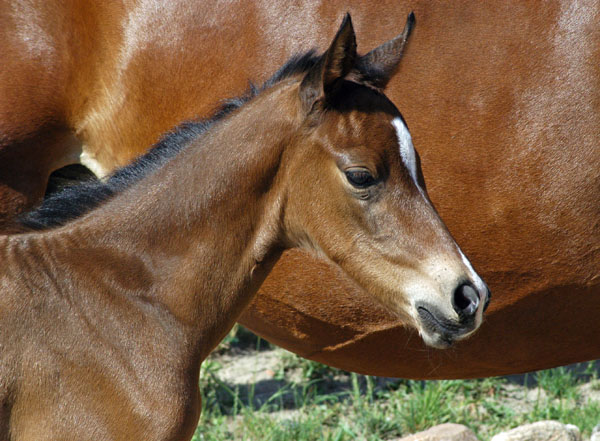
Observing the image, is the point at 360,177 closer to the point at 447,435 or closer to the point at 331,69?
the point at 331,69

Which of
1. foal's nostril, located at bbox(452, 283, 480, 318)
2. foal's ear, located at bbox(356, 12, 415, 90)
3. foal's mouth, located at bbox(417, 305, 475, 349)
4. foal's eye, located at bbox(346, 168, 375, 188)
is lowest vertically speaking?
foal's mouth, located at bbox(417, 305, 475, 349)

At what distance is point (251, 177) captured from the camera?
9.42 ft

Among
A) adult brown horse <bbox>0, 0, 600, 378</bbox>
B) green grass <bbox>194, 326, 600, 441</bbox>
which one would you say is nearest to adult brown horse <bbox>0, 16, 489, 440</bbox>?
adult brown horse <bbox>0, 0, 600, 378</bbox>

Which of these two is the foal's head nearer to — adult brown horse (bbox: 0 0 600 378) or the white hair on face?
the white hair on face

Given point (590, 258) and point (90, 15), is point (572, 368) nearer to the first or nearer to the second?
point (590, 258)

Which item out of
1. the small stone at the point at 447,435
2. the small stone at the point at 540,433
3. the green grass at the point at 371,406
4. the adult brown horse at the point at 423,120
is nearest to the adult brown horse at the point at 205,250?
the adult brown horse at the point at 423,120

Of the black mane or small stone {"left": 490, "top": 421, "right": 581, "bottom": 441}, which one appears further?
small stone {"left": 490, "top": 421, "right": 581, "bottom": 441}

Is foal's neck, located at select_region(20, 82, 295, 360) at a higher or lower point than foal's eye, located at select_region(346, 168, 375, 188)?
lower

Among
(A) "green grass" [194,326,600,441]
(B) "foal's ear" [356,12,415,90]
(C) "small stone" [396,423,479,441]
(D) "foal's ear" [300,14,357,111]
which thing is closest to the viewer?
(D) "foal's ear" [300,14,357,111]

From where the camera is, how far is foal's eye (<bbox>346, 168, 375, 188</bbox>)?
2.76 m

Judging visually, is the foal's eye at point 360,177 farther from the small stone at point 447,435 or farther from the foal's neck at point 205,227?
the small stone at point 447,435

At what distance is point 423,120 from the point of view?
11.3 ft

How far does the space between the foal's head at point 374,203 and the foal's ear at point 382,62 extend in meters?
0.09

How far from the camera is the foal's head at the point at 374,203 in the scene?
2742 millimetres
